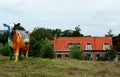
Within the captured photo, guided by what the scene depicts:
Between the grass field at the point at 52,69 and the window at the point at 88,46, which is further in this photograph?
the window at the point at 88,46

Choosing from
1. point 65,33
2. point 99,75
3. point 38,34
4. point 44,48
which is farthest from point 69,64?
point 65,33

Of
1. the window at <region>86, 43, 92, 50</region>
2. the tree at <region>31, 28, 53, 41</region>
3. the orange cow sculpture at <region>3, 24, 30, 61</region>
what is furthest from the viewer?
the tree at <region>31, 28, 53, 41</region>

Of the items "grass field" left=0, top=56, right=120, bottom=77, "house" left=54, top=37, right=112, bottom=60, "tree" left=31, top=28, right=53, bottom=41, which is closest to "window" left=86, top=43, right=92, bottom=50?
"house" left=54, top=37, right=112, bottom=60

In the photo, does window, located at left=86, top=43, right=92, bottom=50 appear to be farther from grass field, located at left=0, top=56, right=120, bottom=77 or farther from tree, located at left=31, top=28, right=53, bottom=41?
grass field, located at left=0, top=56, right=120, bottom=77

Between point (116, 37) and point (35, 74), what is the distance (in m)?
68.0

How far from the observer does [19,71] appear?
53.9 ft

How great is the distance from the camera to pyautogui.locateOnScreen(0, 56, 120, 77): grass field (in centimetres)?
1574

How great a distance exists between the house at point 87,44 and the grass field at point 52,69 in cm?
4729

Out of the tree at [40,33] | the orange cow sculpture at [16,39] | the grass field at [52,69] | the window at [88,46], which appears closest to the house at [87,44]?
the window at [88,46]

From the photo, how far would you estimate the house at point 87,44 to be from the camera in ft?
225

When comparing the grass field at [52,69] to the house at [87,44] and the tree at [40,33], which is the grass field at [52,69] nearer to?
the house at [87,44]

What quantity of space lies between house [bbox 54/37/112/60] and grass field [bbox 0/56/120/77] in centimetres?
4729

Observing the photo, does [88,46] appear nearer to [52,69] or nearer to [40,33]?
[40,33]

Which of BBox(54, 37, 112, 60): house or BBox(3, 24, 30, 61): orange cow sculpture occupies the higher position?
BBox(54, 37, 112, 60): house
